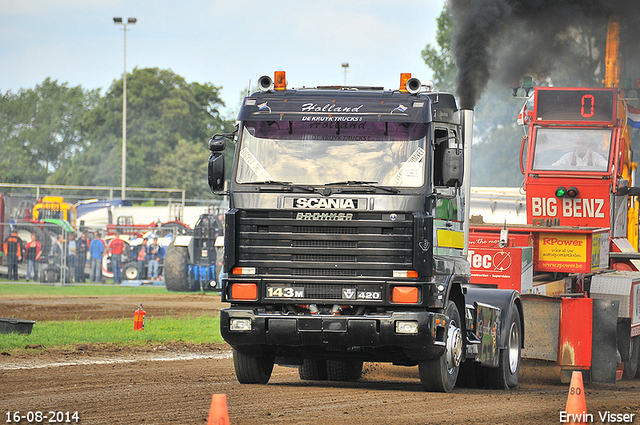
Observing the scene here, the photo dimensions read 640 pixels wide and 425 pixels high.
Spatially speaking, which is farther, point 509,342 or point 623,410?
point 509,342

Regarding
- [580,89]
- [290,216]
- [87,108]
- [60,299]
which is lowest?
[60,299]

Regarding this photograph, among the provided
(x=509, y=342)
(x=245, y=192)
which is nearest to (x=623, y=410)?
(x=509, y=342)

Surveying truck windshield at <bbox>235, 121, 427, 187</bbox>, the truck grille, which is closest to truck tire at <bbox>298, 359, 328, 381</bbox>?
the truck grille

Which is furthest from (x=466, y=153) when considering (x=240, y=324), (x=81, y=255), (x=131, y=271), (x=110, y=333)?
(x=131, y=271)

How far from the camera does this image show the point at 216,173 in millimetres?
9633

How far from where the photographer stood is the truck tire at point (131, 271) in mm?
32438

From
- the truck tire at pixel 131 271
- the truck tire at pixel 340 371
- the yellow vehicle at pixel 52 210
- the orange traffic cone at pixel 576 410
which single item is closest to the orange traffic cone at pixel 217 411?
the orange traffic cone at pixel 576 410

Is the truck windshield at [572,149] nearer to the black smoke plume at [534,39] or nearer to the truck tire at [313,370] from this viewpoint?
the black smoke plume at [534,39]

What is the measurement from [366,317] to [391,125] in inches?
80.8

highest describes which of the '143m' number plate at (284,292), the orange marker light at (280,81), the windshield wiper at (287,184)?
the orange marker light at (280,81)

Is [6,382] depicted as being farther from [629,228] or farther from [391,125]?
[629,228]

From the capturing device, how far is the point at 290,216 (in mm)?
9414

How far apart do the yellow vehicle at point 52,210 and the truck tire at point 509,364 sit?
28.4m

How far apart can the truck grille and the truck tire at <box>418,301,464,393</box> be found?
1021 millimetres
